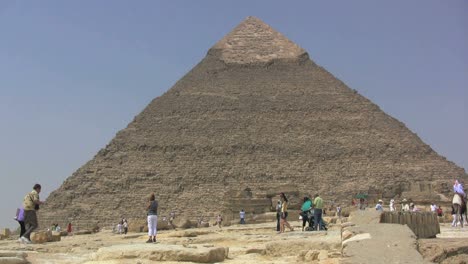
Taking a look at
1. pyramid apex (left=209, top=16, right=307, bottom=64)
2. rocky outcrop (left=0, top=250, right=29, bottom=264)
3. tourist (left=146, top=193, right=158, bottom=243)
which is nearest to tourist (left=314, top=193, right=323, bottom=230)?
tourist (left=146, top=193, right=158, bottom=243)

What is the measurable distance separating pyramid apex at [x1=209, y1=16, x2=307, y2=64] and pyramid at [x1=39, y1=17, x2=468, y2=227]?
0.34ft

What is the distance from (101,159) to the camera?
284ft

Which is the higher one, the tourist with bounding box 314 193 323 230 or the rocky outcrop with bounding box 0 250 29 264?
the tourist with bounding box 314 193 323 230

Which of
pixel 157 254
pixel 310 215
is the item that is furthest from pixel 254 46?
pixel 157 254

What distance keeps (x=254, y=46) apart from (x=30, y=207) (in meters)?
86.0

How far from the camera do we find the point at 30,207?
38.4 feet

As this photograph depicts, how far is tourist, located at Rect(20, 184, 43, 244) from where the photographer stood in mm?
11688

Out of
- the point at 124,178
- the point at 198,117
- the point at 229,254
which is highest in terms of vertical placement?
the point at 198,117

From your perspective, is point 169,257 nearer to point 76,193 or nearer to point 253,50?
point 76,193

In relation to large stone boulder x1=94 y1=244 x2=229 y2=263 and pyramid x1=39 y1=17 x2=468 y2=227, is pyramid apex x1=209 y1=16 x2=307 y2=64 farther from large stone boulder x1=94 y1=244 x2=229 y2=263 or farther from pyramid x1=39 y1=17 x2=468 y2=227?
large stone boulder x1=94 y1=244 x2=229 y2=263

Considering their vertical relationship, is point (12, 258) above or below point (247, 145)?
below

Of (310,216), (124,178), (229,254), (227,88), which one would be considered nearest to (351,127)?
(227,88)

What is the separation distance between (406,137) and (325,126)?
7776 mm

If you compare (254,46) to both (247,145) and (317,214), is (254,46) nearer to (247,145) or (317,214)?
(247,145)
